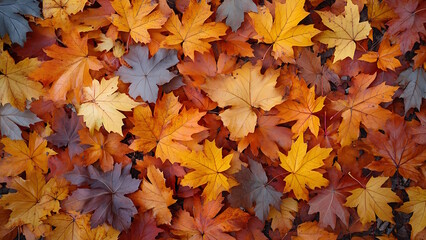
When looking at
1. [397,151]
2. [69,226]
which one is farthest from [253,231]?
[69,226]

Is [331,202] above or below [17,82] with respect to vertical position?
below

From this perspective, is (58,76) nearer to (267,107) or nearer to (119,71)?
(119,71)

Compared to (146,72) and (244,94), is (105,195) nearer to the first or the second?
(146,72)

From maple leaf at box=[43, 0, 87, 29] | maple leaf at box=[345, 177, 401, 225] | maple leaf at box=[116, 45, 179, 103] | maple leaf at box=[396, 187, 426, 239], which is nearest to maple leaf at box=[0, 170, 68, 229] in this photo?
maple leaf at box=[116, 45, 179, 103]

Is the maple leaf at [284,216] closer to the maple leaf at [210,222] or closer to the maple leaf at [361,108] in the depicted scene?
the maple leaf at [210,222]

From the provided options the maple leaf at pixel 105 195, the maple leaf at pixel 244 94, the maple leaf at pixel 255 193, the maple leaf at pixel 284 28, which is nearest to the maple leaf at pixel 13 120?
the maple leaf at pixel 105 195

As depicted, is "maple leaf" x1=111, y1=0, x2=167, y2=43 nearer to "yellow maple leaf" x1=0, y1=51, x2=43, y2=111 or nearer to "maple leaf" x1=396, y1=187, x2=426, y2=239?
"yellow maple leaf" x1=0, y1=51, x2=43, y2=111

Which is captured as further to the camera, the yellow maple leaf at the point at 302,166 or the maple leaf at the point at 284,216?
the maple leaf at the point at 284,216
